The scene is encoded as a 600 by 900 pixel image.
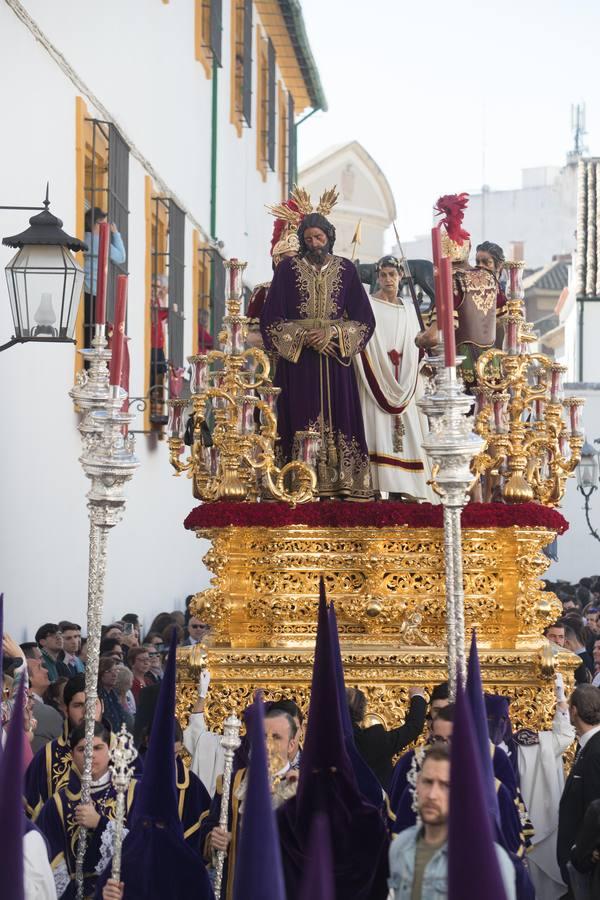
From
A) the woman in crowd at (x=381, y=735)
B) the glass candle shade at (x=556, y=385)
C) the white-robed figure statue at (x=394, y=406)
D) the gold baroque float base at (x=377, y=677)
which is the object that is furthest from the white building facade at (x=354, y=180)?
the woman in crowd at (x=381, y=735)

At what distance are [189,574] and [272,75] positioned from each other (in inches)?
386

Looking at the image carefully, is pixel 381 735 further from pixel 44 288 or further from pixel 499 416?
pixel 44 288

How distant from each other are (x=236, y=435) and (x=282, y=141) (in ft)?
70.7

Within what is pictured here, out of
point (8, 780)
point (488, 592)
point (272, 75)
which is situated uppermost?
point (272, 75)

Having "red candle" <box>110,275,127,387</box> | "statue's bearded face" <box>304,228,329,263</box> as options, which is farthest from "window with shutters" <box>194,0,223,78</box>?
"red candle" <box>110,275,127,387</box>

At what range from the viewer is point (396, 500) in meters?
8.98

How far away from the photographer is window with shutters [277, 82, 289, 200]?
1153 inches

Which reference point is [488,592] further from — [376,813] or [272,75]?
[272,75]

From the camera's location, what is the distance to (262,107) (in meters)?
26.7

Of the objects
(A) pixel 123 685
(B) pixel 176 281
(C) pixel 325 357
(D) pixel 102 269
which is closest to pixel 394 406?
(C) pixel 325 357

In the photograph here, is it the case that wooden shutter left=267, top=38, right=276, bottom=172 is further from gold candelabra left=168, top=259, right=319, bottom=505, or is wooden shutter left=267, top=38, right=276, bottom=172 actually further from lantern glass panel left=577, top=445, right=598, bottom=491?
gold candelabra left=168, top=259, right=319, bottom=505

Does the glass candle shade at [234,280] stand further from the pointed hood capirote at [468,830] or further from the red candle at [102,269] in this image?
the pointed hood capirote at [468,830]

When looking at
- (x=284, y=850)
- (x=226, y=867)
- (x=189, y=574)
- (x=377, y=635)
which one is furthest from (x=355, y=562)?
(x=189, y=574)

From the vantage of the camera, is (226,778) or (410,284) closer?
(226,778)
